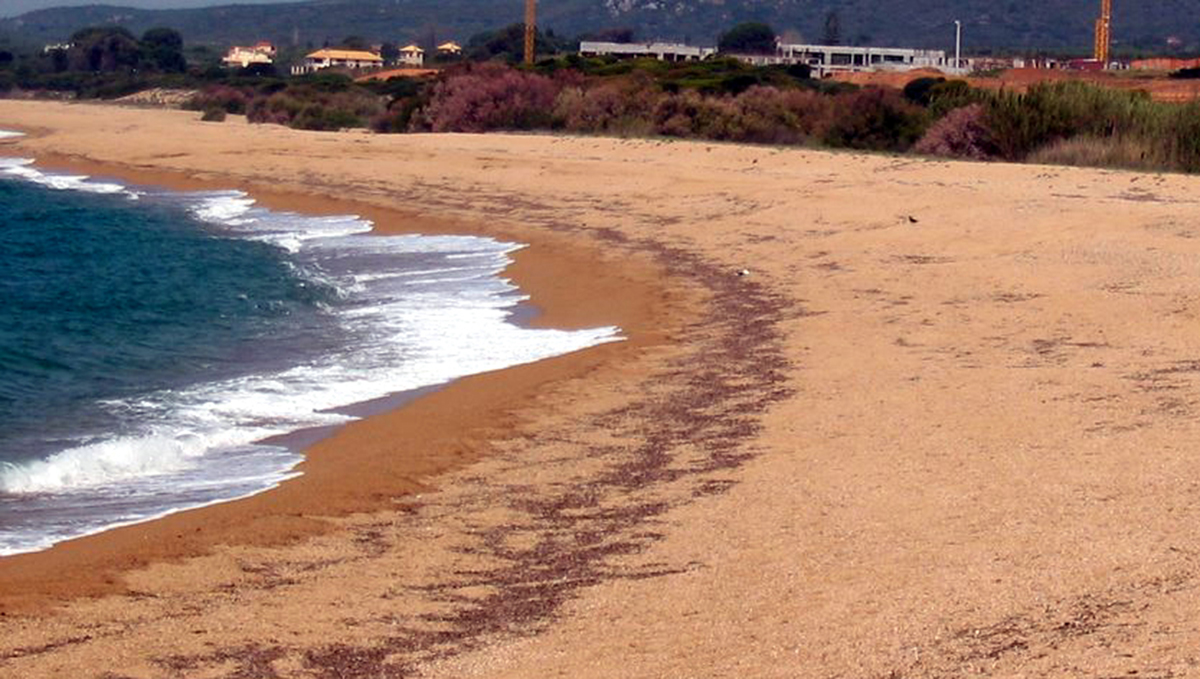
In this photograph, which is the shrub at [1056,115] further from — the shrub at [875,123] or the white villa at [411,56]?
the white villa at [411,56]

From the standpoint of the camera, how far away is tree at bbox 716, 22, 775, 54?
344ft

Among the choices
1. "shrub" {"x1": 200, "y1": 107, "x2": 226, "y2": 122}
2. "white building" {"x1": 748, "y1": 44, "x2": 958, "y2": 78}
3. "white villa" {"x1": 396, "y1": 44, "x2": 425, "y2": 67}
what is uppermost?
"white villa" {"x1": 396, "y1": 44, "x2": 425, "y2": 67}

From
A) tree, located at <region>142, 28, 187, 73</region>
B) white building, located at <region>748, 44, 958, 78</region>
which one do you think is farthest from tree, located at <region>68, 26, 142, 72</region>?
white building, located at <region>748, 44, 958, 78</region>

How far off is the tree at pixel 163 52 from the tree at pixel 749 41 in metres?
35.7

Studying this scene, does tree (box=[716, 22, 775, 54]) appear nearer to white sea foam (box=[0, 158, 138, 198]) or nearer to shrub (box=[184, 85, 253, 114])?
shrub (box=[184, 85, 253, 114])

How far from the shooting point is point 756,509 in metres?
8.12

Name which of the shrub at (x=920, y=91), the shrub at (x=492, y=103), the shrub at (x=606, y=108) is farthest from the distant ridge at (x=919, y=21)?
the shrub at (x=606, y=108)

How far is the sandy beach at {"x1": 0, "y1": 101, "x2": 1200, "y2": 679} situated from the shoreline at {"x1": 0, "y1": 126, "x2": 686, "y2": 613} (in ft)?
0.12

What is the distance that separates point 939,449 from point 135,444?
5.32 m

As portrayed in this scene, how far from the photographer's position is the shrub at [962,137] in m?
28.2

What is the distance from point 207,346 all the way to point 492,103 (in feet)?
90.3

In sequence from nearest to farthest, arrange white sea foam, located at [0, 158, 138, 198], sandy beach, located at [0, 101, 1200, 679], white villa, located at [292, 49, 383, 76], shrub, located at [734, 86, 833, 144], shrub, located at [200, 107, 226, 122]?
sandy beach, located at [0, 101, 1200, 679] < shrub, located at [734, 86, 833, 144] < white sea foam, located at [0, 158, 138, 198] < shrub, located at [200, 107, 226, 122] < white villa, located at [292, 49, 383, 76]

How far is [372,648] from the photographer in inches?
258

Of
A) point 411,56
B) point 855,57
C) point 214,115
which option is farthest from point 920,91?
point 411,56
